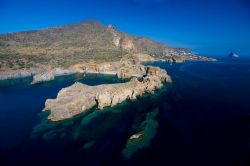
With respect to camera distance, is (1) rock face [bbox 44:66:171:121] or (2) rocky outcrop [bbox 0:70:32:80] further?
(2) rocky outcrop [bbox 0:70:32:80]

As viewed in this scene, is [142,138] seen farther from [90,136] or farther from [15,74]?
[15,74]

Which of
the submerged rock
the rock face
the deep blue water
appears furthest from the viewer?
the rock face

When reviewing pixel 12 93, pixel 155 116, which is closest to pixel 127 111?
pixel 155 116

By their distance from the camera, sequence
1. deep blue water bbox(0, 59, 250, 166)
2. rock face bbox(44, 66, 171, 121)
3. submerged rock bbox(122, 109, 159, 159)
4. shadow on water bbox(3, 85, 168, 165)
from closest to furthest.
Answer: deep blue water bbox(0, 59, 250, 166)
shadow on water bbox(3, 85, 168, 165)
submerged rock bbox(122, 109, 159, 159)
rock face bbox(44, 66, 171, 121)

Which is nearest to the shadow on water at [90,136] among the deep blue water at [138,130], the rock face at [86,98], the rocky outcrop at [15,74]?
the deep blue water at [138,130]

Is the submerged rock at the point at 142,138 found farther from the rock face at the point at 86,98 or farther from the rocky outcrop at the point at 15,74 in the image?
the rocky outcrop at the point at 15,74

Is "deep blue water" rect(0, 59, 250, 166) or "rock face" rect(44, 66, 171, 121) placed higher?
"rock face" rect(44, 66, 171, 121)

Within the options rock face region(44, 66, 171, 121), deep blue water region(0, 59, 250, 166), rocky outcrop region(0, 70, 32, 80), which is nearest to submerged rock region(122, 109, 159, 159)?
deep blue water region(0, 59, 250, 166)

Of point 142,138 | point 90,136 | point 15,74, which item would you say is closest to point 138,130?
point 142,138

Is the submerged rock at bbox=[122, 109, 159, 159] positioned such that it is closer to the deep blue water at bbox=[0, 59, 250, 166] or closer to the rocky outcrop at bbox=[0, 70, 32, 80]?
the deep blue water at bbox=[0, 59, 250, 166]

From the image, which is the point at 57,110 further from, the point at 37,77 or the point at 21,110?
the point at 37,77
